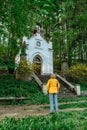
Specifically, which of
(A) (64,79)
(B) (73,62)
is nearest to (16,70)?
(A) (64,79)

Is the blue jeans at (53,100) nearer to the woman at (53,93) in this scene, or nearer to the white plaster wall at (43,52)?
the woman at (53,93)

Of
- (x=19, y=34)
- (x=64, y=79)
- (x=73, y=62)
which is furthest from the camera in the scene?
(x=73, y=62)

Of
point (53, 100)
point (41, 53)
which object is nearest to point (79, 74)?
point (41, 53)

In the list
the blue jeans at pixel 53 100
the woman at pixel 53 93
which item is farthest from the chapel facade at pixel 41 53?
the blue jeans at pixel 53 100

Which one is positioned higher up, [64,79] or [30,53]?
[30,53]

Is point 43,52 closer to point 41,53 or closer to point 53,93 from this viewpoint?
point 41,53

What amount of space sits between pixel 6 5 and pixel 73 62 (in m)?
24.3

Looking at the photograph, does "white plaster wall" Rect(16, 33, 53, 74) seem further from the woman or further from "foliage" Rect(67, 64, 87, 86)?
the woman

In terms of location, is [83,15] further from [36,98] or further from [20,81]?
[36,98]

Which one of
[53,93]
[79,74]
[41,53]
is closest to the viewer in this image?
[53,93]

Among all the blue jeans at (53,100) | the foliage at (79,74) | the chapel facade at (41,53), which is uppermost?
the chapel facade at (41,53)

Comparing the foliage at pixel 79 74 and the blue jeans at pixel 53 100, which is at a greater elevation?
the foliage at pixel 79 74

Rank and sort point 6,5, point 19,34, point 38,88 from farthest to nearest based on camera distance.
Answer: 1. point 38,88
2. point 19,34
3. point 6,5

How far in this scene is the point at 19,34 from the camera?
2236cm
